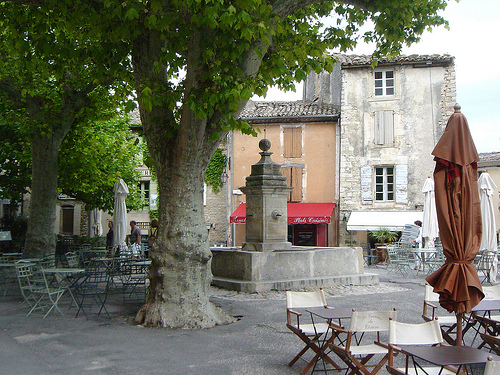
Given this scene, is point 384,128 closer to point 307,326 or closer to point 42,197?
point 42,197

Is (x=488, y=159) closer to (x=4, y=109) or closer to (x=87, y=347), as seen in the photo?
Answer: (x=4, y=109)

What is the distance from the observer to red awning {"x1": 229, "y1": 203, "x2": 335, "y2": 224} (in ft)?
82.6

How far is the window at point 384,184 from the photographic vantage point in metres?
25.7

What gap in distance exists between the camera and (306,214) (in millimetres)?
25625

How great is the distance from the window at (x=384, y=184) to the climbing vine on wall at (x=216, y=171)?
8.09 meters

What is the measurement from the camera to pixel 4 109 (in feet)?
49.1

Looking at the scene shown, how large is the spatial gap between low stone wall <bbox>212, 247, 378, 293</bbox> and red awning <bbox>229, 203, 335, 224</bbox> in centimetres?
1276

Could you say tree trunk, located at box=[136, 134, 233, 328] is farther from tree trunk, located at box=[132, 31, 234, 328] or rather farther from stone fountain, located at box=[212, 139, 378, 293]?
stone fountain, located at box=[212, 139, 378, 293]

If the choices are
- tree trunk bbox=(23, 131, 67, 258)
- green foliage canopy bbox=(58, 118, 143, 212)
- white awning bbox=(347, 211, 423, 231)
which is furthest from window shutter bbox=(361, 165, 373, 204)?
tree trunk bbox=(23, 131, 67, 258)

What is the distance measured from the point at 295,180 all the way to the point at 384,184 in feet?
14.6

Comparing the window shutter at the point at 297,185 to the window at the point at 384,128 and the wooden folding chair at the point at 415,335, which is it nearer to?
the window at the point at 384,128

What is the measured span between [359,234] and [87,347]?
2037 cm

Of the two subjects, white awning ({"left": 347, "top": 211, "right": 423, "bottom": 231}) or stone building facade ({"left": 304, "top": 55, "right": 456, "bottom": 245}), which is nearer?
white awning ({"left": 347, "top": 211, "right": 423, "bottom": 231})

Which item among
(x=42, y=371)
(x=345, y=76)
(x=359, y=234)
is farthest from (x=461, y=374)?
(x=345, y=76)
